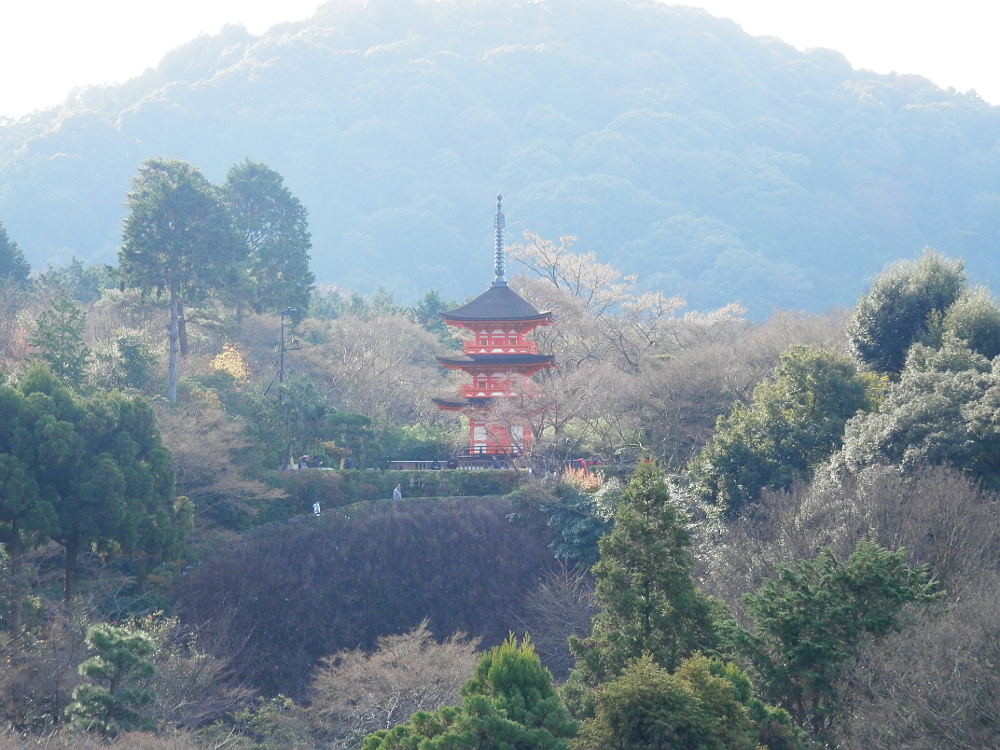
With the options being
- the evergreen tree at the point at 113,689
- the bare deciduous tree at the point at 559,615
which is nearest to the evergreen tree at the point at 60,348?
the bare deciduous tree at the point at 559,615

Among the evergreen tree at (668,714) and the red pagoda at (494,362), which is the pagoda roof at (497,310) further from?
the evergreen tree at (668,714)

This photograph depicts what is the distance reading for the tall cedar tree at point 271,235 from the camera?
124 feet

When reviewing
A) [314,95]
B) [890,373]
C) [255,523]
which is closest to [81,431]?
[255,523]

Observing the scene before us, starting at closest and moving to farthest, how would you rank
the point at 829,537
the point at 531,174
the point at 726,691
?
the point at 726,691
the point at 829,537
the point at 531,174

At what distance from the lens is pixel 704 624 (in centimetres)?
1242

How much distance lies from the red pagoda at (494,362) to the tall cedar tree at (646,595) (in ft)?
56.1

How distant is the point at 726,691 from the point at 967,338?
14.3 m

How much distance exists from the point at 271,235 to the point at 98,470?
65.4 feet

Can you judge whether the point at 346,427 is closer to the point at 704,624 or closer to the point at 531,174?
the point at 704,624

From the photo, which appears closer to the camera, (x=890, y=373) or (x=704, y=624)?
(x=704, y=624)

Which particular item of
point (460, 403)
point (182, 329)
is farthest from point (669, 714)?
point (182, 329)

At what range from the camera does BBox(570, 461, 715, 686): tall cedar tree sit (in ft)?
40.5

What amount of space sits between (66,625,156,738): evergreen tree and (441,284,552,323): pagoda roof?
17774 millimetres

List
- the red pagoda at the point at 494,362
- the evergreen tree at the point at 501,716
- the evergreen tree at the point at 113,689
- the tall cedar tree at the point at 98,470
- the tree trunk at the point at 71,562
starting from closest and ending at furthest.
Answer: the evergreen tree at the point at 501,716
the evergreen tree at the point at 113,689
the tall cedar tree at the point at 98,470
the tree trunk at the point at 71,562
the red pagoda at the point at 494,362
